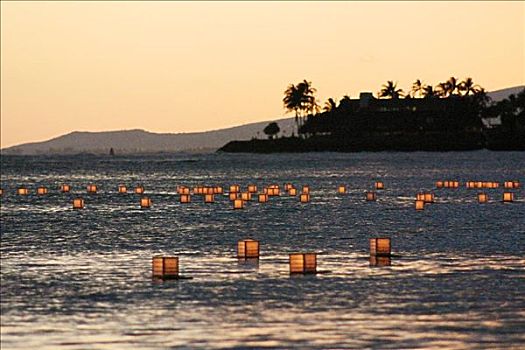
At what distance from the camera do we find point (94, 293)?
3116cm

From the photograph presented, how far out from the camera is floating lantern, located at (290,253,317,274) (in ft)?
116

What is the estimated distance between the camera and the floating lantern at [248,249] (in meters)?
40.5

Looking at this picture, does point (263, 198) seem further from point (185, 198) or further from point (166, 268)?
point (166, 268)

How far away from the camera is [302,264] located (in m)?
35.2

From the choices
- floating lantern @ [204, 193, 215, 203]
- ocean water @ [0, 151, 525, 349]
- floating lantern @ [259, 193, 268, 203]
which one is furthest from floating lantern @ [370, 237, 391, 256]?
floating lantern @ [204, 193, 215, 203]

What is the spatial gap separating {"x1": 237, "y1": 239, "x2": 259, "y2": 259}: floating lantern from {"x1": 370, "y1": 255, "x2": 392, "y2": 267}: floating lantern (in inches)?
136

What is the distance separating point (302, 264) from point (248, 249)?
557 centimetres

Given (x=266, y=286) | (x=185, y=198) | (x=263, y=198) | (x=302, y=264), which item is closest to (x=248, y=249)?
(x=302, y=264)

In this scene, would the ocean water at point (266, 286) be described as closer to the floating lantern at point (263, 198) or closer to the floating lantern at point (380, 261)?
the floating lantern at point (380, 261)

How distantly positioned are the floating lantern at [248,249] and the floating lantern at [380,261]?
346 centimetres

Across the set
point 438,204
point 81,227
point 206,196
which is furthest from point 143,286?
point 206,196

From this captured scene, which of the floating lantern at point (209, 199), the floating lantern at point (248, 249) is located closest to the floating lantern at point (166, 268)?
the floating lantern at point (248, 249)

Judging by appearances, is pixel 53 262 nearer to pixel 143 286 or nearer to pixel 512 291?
pixel 143 286

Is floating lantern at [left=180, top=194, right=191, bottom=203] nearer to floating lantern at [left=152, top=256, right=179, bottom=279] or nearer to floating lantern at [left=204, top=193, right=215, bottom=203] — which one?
floating lantern at [left=204, top=193, right=215, bottom=203]
